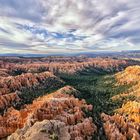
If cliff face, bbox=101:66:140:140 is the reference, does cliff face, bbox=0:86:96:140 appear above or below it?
above

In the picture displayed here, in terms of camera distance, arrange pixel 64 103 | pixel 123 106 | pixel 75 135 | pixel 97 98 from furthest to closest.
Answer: pixel 97 98 < pixel 123 106 < pixel 64 103 < pixel 75 135

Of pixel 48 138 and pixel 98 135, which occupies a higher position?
pixel 48 138

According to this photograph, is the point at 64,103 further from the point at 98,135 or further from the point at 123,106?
the point at 123,106

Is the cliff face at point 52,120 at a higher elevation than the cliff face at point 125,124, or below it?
higher

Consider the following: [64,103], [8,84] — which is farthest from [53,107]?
[8,84]

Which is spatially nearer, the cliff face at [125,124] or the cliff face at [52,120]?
the cliff face at [52,120]

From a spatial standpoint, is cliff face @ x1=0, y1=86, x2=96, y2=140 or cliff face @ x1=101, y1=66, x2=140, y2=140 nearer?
cliff face @ x1=0, y1=86, x2=96, y2=140

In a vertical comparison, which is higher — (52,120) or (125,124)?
(52,120)

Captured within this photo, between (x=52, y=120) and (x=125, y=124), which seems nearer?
(x=52, y=120)
